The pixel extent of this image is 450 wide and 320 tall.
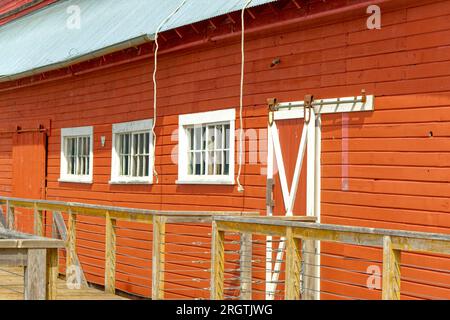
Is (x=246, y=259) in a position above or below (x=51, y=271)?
below

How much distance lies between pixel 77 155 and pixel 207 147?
16.4 ft

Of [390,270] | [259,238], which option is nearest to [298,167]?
[259,238]

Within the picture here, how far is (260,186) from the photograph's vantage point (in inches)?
452

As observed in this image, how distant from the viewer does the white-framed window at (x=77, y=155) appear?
1625cm

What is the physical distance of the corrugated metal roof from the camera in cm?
1297

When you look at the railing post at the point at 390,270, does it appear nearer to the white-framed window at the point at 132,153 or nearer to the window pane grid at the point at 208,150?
the window pane grid at the point at 208,150

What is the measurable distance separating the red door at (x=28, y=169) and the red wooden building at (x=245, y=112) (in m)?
0.04

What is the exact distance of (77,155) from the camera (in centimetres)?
1695

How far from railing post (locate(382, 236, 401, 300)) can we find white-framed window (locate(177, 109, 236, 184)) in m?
5.06

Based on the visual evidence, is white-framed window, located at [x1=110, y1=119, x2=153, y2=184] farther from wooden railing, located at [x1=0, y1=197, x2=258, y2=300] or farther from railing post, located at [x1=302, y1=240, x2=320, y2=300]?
railing post, located at [x1=302, y1=240, x2=320, y2=300]

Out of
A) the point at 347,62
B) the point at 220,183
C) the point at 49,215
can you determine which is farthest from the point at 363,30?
the point at 49,215

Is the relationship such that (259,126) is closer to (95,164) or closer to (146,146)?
(146,146)

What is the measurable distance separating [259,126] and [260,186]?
2.44 ft

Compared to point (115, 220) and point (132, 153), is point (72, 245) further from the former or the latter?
point (132, 153)
